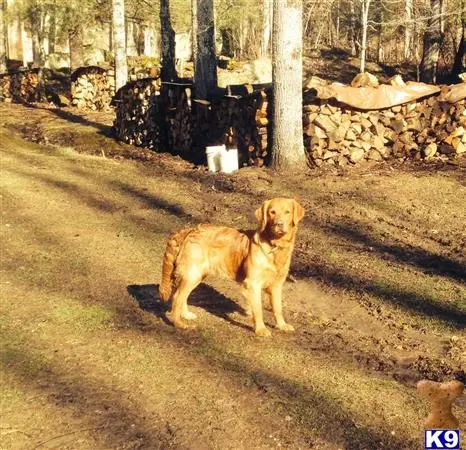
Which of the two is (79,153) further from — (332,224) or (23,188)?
(332,224)

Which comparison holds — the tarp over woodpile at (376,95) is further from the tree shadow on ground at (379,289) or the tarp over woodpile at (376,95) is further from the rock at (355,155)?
the tree shadow on ground at (379,289)

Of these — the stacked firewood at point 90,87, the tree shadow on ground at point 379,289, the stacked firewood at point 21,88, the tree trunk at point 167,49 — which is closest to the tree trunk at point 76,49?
the stacked firewood at point 21,88

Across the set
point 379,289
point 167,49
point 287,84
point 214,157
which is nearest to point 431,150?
point 287,84

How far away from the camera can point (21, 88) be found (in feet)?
105

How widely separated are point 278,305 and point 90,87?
25726 millimetres

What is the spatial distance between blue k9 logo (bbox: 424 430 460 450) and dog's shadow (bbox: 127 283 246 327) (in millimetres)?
2576

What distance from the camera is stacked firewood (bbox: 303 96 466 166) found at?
12.4 meters

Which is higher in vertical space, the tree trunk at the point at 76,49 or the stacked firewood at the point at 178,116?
the tree trunk at the point at 76,49

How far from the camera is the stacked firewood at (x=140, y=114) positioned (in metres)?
Result: 17.0

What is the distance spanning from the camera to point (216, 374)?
4695 millimetres

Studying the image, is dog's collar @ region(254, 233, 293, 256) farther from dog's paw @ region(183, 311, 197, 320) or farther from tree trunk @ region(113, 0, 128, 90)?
tree trunk @ region(113, 0, 128, 90)

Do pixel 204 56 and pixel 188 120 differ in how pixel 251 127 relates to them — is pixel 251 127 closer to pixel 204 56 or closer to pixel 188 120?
pixel 188 120

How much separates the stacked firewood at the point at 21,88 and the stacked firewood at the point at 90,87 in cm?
310

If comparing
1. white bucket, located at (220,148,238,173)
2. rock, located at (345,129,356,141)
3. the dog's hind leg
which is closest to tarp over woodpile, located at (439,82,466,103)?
rock, located at (345,129,356,141)
